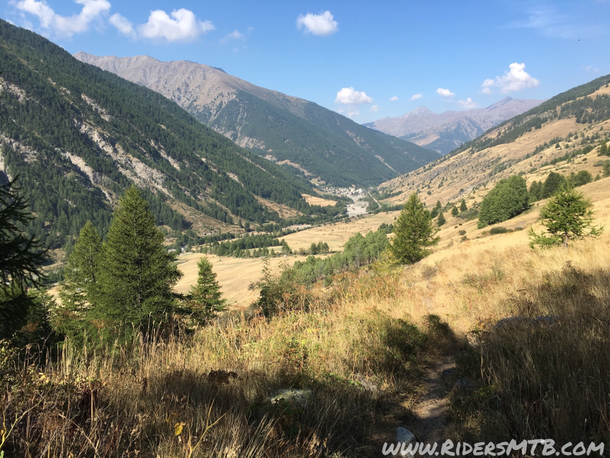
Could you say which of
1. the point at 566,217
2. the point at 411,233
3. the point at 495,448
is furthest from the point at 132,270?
the point at 411,233

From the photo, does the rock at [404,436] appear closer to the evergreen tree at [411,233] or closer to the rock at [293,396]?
the rock at [293,396]

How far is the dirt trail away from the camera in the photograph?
123 inches

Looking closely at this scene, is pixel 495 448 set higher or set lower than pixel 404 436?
higher

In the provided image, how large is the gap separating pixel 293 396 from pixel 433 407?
5.66ft

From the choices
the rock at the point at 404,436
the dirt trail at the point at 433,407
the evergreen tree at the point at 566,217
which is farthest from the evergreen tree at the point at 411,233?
the rock at the point at 404,436

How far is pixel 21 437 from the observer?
2121 millimetres

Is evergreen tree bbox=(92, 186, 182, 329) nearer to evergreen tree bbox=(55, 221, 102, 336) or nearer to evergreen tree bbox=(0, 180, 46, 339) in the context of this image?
evergreen tree bbox=(55, 221, 102, 336)

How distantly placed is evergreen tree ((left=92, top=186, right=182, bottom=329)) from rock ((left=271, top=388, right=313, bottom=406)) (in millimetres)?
17298

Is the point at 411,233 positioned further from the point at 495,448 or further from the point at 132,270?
the point at 495,448

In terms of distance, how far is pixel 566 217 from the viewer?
14977 mm

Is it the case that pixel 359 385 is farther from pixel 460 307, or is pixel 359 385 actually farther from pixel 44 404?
pixel 460 307

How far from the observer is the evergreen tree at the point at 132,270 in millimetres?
18984

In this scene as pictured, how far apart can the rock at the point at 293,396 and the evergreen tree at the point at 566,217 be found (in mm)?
15236

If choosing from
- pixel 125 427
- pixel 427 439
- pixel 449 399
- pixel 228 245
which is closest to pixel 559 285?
pixel 449 399
